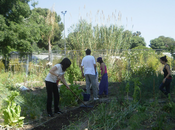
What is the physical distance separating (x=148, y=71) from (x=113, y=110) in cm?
619

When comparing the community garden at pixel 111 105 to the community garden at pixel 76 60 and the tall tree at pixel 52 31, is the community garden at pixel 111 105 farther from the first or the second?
the tall tree at pixel 52 31

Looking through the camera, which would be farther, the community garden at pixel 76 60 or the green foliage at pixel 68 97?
the community garden at pixel 76 60

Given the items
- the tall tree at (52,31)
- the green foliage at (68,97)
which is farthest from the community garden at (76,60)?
the tall tree at (52,31)

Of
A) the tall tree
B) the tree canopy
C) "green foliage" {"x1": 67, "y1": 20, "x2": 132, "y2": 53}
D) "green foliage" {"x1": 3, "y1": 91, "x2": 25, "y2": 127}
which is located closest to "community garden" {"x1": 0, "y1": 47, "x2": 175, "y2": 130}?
"green foliage" {"x1": 3, "y1": 91, "x2": 25, "y2": 127}

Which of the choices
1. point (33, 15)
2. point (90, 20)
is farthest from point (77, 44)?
point (33, 15)

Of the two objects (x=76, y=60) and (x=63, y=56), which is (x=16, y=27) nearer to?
(x=63, y=56)

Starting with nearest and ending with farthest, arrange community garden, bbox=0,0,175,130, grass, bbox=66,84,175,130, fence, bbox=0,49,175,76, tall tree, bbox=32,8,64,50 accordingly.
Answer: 1. grass, bbox=66,84,175,130
2. community garden, bbox=0,0,175,130
3. fence, bbox=0,49,175,76
4. tall tree, bbox=32,8,64,50

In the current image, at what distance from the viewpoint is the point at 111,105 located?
4.70m

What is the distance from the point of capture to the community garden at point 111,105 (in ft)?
12.6

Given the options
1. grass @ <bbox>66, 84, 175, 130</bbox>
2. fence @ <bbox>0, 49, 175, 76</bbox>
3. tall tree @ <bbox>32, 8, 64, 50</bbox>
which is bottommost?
grass @ <bbox>66, 84, 175, 130</bbox>

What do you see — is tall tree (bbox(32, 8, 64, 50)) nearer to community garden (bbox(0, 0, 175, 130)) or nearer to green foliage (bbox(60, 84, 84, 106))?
community garden (bbox(0, 0, 175, 130))

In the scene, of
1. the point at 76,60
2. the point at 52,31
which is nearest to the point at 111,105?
the point at 76,60

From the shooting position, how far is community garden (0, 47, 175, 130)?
12.6 feet

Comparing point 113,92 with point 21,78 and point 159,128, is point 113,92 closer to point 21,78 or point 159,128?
point 159,128
